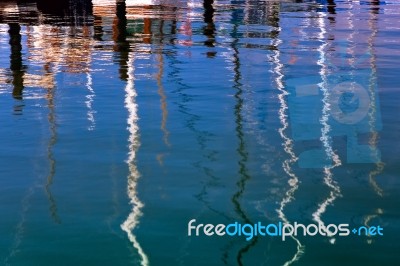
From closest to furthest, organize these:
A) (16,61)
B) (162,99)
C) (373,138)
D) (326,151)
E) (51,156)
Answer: (51,156), (326,151), (373,138), (162,99), (16,61)

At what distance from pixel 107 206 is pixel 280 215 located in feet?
5.97

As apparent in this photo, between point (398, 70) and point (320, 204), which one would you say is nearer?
point (320, 204)

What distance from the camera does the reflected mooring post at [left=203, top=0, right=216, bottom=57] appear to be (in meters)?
28.0

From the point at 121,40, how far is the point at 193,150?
17138 mm

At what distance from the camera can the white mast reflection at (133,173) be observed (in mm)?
8273

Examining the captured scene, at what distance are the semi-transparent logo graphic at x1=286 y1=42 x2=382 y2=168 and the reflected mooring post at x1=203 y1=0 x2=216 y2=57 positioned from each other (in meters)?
5.38

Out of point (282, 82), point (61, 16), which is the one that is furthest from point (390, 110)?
point (61, 16)

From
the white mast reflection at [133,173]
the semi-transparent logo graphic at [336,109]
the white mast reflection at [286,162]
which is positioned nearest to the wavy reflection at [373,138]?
the semi-transparent logo graphic at [336,109]

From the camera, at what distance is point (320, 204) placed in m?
9.48

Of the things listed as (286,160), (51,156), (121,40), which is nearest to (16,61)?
(121,40)

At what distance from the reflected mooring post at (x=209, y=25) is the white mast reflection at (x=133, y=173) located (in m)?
7.98

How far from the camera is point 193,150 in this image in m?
12.2

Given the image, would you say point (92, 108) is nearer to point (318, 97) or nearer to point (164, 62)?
point (318, 97)

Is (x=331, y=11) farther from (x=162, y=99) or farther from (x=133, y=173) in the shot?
(x=133, y=173)
